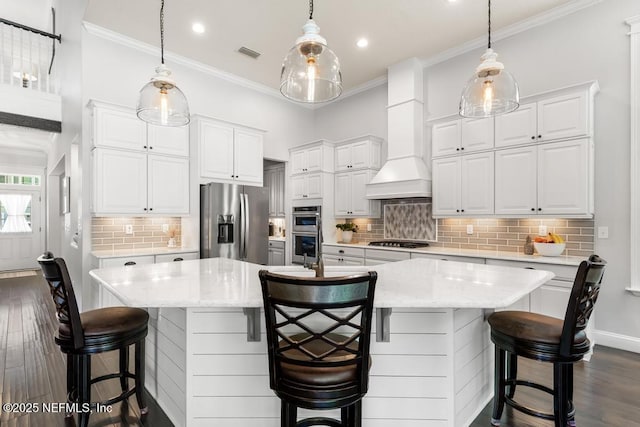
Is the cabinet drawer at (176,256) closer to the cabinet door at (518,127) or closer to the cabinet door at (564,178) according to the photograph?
the cabinet door at (518,127)

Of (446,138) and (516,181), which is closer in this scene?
(516,181)

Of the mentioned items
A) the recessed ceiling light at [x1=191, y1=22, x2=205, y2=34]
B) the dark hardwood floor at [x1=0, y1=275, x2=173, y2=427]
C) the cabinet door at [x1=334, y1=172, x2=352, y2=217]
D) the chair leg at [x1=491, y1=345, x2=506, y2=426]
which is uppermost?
the recessed ceiling light at [x1=191, y1=22, x2=205, y2=34]

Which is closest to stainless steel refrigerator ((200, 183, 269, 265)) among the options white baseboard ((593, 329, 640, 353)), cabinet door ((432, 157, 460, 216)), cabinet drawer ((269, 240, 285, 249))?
cabinet drawer ((269, 240, 285, 249))

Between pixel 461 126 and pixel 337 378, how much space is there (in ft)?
12.4

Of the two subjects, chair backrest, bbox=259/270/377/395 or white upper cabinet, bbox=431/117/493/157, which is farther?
white upper cabinet, bbox=431/117/493/157

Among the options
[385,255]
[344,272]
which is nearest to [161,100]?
[344,272]

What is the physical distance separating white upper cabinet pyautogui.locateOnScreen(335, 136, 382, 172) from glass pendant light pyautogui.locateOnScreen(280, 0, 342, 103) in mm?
3116

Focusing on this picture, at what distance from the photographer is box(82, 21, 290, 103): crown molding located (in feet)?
13.3

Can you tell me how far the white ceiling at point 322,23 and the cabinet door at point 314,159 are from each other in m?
1.54

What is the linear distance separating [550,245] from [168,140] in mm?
4703

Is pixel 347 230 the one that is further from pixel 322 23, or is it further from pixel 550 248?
pixel 322 23

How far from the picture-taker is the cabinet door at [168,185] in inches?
164

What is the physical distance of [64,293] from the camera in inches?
69.3

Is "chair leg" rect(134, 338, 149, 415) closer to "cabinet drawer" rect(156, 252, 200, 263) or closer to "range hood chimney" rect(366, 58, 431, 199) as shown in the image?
"cabinet drawer" rect(156, 252, 200, 263)
